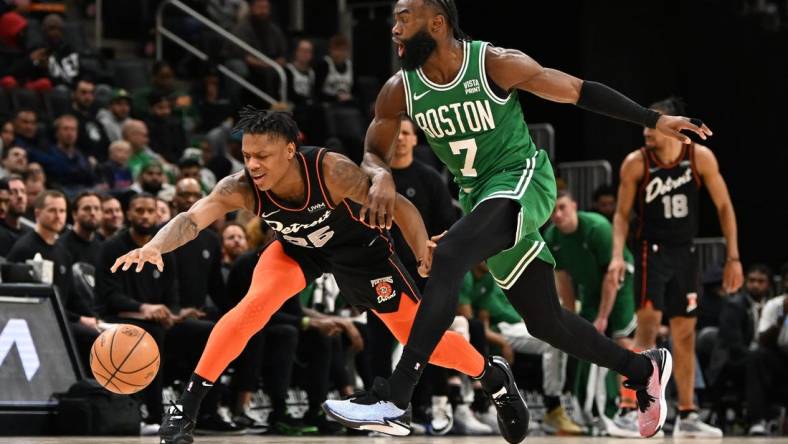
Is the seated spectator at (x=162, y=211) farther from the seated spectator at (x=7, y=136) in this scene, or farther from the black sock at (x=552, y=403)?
the black sock at (x=552, y=403)

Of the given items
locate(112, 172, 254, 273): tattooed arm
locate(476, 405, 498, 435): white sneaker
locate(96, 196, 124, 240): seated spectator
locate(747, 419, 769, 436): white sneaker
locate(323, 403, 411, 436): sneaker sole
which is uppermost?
locate(112, 172, 254, 273): tattooed arm

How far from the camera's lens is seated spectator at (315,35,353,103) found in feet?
50.5

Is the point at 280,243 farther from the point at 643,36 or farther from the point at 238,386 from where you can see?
the point at 643,36

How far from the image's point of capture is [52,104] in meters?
13.1

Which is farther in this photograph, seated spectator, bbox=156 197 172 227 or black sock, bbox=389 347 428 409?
seated spectator, bbox=156 197 172 227

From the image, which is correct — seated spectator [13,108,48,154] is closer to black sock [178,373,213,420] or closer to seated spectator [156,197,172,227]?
seated spectator [156,197,172,227]

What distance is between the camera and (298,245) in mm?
6742

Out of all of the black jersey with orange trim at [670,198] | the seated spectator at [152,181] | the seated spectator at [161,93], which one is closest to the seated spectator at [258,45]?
the seated spectator at [161,93]

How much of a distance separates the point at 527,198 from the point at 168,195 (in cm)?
621

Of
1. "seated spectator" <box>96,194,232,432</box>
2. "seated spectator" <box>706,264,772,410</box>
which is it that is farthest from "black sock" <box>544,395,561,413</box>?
"seated spectator" <box>96,194,232,432</box>

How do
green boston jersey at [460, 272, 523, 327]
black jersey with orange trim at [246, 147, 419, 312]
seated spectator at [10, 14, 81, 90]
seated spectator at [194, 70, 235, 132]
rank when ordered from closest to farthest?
black jersey with orange trim at [246, 147, 419, 312] → green boston jersey at [460, 272, 523, 327] → seated spectator at [10, 14, 81, 90] → seated spectator at [194, 70, 235, 132]

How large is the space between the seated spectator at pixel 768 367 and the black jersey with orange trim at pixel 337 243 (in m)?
6.37

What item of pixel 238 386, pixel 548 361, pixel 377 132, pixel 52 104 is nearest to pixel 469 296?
pixel 548 361

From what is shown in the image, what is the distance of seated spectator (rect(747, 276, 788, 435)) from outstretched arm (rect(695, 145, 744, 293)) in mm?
2937
